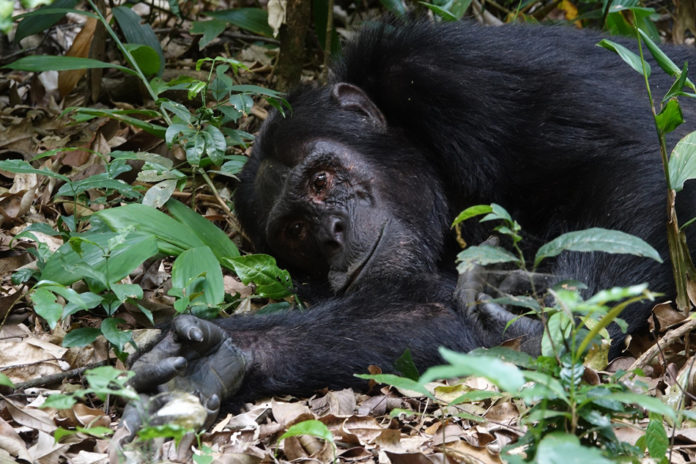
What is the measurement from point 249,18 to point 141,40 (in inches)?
36.0

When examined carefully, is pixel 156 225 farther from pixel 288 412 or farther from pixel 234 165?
pixel 288 412

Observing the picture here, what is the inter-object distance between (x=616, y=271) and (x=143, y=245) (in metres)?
2.30

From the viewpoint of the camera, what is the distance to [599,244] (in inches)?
113

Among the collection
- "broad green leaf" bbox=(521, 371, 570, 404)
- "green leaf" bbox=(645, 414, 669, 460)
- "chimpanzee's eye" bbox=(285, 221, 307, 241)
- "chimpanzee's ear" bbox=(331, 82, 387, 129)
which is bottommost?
"chimpanzee's eye" bbox=(285, 221, 307, 241)

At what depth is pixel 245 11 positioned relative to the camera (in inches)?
284

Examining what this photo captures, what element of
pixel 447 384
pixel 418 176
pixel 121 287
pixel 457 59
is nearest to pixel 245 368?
pixel 121 287

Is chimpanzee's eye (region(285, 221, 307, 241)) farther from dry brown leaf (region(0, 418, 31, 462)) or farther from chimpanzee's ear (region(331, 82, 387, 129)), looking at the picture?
dry brown leaf (region(0, 418, 31, 462))

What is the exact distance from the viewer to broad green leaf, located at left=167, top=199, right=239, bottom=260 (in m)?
5.10

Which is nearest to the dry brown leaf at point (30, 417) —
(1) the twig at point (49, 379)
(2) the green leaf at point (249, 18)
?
(1) the twig at point (49, 379)

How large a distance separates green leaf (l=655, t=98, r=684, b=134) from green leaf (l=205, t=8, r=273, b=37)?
13.0ft

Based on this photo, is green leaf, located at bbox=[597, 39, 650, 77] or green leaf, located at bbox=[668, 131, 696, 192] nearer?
green leaf, located at bbox=[597, 39, 650, 77]

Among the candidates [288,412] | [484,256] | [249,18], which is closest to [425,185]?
[288,412]

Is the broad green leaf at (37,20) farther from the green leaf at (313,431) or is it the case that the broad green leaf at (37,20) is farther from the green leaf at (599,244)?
the green leaf at (599,244)

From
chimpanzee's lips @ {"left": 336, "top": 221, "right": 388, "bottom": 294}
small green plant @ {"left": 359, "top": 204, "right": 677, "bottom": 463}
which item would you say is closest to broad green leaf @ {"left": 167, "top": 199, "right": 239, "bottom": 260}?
chimpanzee's lips @ {"left": 336, "top": 221, "right": 388, "bottom": 294}
